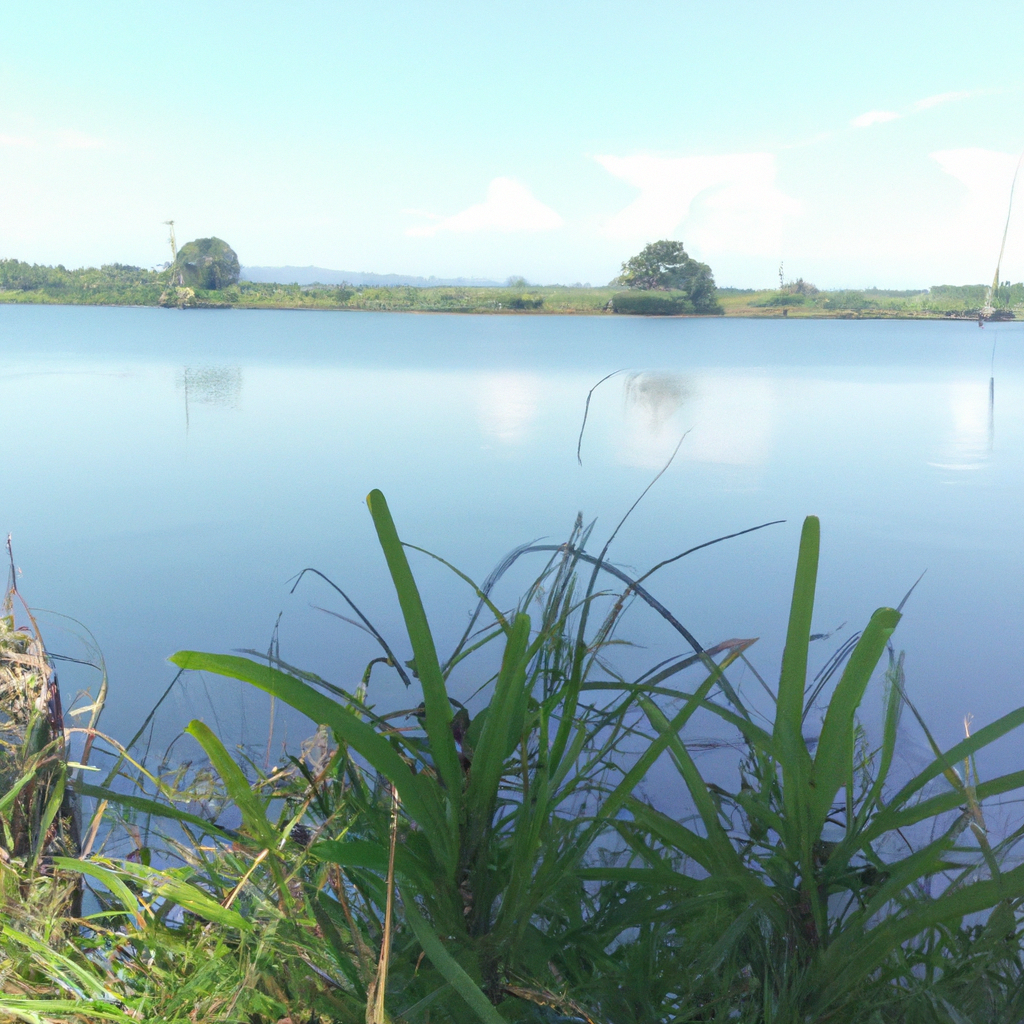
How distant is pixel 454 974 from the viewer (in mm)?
349

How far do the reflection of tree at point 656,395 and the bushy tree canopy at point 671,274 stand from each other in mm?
5191

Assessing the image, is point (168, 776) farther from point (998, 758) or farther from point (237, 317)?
point (237, 317)

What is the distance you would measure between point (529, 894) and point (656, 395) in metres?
3.65

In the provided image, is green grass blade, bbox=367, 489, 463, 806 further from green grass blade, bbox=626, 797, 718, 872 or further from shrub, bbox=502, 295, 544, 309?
shrub, bbox=502, 295, 544, 309

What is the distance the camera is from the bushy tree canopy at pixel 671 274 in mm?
9445

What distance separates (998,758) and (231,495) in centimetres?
173

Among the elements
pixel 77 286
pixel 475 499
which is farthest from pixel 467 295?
pixel 475 499

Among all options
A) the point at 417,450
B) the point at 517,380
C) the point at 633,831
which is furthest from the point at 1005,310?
the point at 633,831

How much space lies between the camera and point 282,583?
1542mm

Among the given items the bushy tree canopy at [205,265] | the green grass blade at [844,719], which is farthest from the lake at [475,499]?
the bushy tree canopy at [205,265]

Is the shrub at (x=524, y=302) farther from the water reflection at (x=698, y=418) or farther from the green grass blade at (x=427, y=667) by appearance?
the green grass blade at (x=427, y=667)

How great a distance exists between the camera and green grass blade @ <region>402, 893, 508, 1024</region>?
1.11 feet

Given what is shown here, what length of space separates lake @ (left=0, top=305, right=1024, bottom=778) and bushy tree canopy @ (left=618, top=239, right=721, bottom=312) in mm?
4730

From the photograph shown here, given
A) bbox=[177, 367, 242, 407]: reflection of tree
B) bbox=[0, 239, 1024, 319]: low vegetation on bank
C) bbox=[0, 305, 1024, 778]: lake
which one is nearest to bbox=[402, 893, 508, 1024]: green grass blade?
bbox=[0, 305, 1024, 778]: lake
